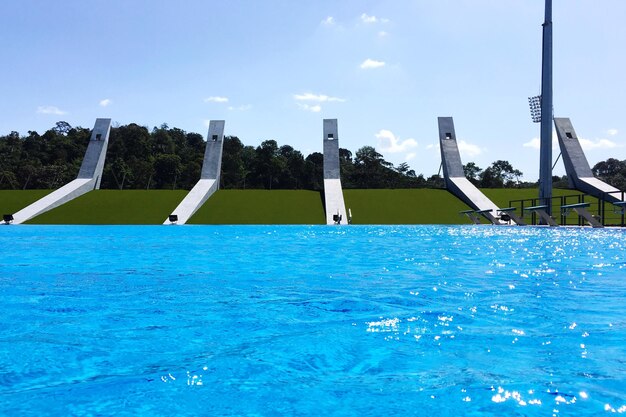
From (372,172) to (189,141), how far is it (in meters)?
28.3

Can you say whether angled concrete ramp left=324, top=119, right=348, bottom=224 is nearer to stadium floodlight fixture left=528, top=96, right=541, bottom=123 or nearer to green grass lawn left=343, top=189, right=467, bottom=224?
green grass lawn left=343, top=189, right=467, bottom=224

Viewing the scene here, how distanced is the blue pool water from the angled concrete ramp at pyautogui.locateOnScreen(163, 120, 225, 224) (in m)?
20.5

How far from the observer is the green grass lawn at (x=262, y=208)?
28188 mm

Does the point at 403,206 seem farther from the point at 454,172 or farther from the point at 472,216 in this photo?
the point at 454,172

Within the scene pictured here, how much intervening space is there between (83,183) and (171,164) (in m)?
28.6

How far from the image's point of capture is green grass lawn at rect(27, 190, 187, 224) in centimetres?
2786

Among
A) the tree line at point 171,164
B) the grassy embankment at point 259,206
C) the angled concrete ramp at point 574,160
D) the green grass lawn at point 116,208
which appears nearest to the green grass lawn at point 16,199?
the grassy embankment at point 259,206

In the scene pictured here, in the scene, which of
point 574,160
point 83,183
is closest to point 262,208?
point 83,183

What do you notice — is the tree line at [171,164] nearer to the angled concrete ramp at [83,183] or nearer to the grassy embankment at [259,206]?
the angled concrete ramp at [83,183]

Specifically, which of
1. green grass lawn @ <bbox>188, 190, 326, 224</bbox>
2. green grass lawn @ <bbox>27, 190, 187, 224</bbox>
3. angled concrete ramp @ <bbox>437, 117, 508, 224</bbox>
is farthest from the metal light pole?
green grass lawn @ <bbox>27, 190, 187, 224</bbox>

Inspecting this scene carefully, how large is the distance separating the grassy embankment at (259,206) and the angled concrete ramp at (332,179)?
2.58 feet

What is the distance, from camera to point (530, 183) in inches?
3300

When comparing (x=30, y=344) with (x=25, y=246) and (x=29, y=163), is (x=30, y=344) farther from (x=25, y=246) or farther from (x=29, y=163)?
(x=29, y=163)

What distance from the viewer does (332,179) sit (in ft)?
115
